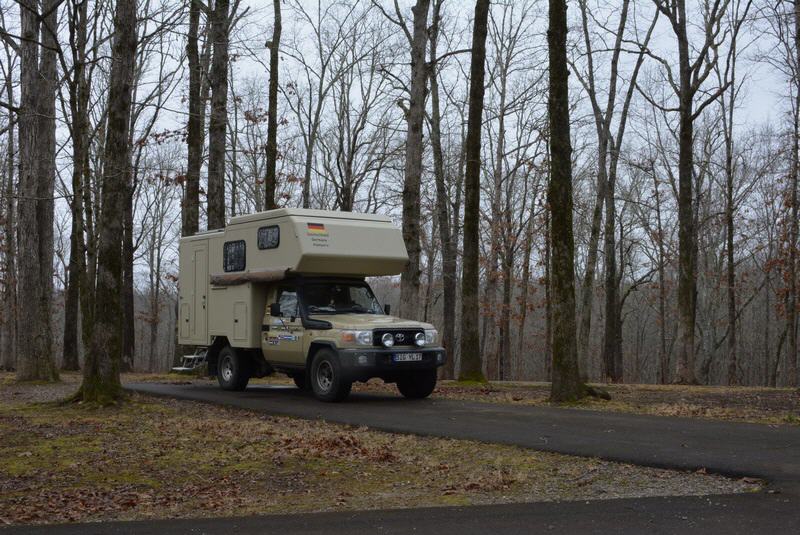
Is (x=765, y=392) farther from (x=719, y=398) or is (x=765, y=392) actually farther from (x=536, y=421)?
(x=536, y=421)

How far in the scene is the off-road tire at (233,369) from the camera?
17.6 metres

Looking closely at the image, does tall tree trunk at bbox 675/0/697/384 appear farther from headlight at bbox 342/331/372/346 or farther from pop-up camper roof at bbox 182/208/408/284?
headlight at bbox 342/331/372/346

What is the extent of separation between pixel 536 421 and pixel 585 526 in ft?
19.3

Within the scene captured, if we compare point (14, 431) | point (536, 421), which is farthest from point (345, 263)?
point (14, 431)

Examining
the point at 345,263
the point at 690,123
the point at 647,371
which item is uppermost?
the point at 690,123

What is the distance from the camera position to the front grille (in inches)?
580

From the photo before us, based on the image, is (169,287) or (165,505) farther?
(169,287)

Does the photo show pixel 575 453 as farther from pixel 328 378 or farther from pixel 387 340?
pixel 328 378

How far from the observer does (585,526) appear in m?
6.13

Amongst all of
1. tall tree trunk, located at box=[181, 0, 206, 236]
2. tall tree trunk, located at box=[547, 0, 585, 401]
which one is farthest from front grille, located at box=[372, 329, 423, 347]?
tall tree trunk, located at box=[181, 0, 206, 236]

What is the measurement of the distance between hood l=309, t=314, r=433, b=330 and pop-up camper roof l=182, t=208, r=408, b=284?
84 centimetres

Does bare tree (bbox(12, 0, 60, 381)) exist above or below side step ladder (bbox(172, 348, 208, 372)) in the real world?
above

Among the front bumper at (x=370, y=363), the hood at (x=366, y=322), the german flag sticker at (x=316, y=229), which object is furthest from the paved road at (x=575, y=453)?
the german flag sticker at (x=316, y=229)

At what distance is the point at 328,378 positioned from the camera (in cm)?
1535
